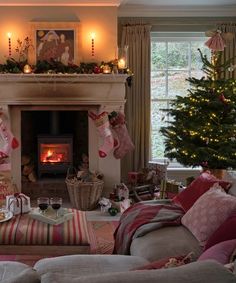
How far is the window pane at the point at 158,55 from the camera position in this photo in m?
5.73

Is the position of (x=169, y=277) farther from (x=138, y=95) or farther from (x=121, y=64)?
(x=138, y=95)

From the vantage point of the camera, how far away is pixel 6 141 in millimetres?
4906

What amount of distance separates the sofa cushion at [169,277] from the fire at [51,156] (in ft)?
13.5

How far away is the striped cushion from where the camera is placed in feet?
9.07

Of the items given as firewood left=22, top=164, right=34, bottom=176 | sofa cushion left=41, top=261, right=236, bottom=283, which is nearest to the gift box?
firewood left=22, top=164, right=34, bottom=176

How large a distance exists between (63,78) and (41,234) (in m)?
2.60

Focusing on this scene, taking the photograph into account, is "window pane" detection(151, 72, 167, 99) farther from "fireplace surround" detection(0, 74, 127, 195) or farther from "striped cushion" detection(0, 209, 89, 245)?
"striped cushion" detection(0, 209, 89, 245)

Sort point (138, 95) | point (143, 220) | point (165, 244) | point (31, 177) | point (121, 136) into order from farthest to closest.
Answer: point (138, 95) → point (31, 177) → point (121, 136) → point (143, 220) → point (165, 244)

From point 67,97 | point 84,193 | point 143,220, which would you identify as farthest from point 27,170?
point 143,220

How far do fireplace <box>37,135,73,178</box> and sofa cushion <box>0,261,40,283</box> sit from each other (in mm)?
3409

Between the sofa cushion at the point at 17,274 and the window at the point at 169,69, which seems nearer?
the sofa cushion at the point at 17,274

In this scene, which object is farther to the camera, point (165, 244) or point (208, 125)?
point (208, 125)

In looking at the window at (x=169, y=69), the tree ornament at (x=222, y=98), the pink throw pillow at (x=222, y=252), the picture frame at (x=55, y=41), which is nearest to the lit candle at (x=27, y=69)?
the picture frame at (x=55, y=41)

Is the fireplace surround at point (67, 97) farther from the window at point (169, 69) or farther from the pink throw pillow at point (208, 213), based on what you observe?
the pink throw pillow at point (208, 213)
